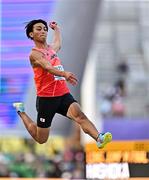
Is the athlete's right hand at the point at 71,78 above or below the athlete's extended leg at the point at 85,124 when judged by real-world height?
above

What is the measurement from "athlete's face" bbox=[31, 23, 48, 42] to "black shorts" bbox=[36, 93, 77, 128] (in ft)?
2.26

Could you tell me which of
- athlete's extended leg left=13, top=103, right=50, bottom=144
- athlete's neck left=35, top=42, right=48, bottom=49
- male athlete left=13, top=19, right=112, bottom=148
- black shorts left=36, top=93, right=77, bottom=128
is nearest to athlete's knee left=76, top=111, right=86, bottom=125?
male athlete left=13, top=19, right=112, bottom=148

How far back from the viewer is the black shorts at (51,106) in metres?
8.39

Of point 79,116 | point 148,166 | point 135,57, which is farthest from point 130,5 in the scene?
point 79,116

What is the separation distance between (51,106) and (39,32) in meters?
0.86

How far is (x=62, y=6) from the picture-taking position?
51.6 ft

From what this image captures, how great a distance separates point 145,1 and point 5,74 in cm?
763

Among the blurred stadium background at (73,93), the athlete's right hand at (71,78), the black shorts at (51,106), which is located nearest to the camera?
the athlete's right hand at (71,78)

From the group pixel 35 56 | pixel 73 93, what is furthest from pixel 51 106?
pixel 73 93

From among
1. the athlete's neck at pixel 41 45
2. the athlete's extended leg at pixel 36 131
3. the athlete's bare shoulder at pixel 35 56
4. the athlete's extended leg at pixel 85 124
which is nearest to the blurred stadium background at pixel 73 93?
the athlete's extended leg at pixel 36 131

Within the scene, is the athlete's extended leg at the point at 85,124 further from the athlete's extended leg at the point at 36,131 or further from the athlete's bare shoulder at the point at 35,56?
the athlete's bare shoulder at the point at 35,56

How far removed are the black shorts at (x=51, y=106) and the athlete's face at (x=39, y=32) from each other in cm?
69

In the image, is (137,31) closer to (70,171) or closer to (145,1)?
(145,1)

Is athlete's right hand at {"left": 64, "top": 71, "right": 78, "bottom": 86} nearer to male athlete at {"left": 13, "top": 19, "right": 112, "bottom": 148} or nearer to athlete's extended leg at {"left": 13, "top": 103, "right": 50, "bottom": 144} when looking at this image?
male athlete at {"left": 13, "top": 19, "right": 112, "bottom": 148}
